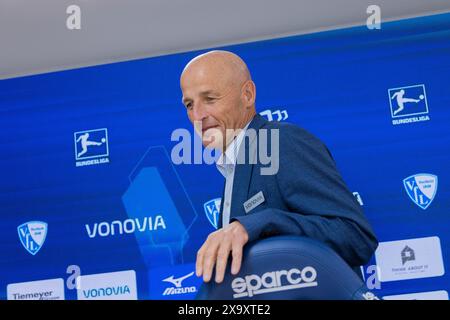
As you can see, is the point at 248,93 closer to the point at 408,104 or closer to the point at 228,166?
the point at 228,166

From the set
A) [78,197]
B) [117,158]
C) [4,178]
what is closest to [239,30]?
[117,158]

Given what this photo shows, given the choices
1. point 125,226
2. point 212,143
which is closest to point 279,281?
point 212,143

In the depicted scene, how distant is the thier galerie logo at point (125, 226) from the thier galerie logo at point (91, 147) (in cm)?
35

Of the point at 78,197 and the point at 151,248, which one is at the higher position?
the point at 78,197

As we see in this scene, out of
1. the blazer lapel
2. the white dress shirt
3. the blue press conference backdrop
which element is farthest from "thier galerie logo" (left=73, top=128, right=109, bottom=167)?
Result: the blazer lapel

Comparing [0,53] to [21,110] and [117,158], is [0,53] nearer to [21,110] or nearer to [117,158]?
[21,110]

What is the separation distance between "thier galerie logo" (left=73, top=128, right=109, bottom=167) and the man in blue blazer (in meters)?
1.83

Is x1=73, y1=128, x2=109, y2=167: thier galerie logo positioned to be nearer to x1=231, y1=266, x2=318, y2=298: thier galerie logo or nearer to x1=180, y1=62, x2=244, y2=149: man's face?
x1=180, y1=62, x2=244, y2=149: man's face

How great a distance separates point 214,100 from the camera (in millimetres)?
2756

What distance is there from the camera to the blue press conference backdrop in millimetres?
3943

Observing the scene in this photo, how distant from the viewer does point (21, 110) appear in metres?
4.41

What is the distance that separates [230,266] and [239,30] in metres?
2.65

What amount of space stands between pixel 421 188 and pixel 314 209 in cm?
204

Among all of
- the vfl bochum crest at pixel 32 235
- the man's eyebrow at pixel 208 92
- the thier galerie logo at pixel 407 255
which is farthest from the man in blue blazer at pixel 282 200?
the vfl bochum crest at pixel 32 235
